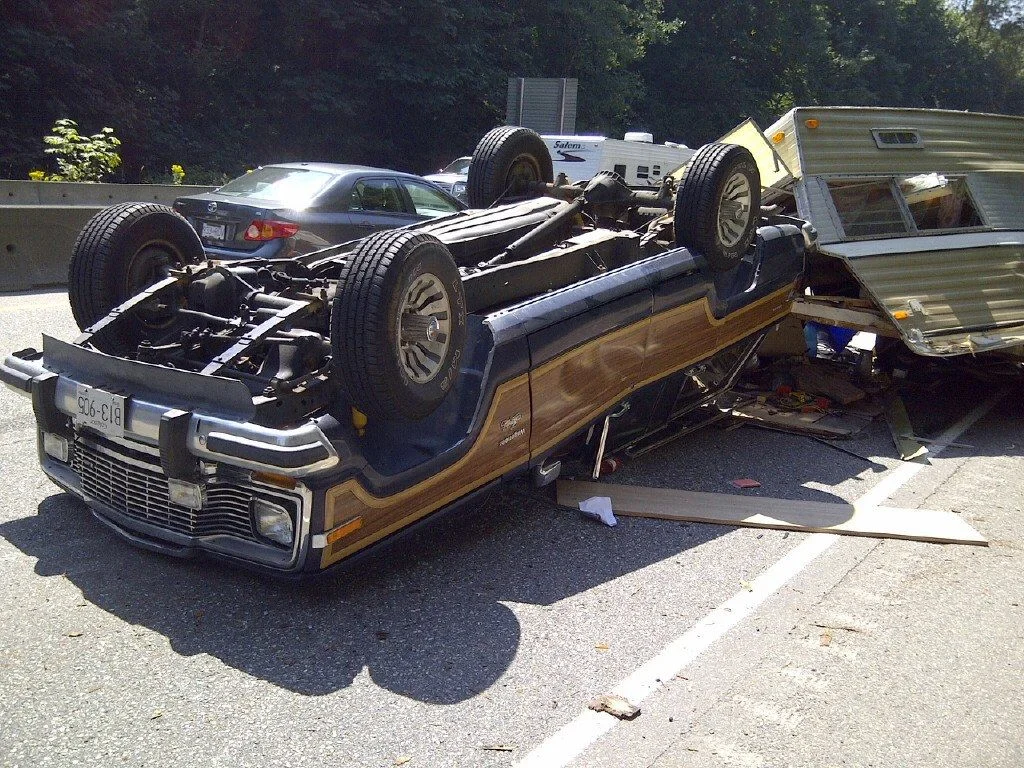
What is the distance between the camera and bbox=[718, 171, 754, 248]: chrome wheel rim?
590cm

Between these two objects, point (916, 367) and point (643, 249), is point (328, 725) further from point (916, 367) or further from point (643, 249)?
point (916, 367)

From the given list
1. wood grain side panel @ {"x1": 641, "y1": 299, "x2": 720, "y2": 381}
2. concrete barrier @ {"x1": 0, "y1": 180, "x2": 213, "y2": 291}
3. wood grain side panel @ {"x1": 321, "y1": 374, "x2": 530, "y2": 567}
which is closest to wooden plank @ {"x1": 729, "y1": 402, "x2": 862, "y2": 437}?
wood grain side panel @ {"x1": 641, "y1": 299, "x2": 720, "y2": 381}

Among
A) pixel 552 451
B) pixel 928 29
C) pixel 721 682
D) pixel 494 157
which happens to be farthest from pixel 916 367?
pixel 928 29

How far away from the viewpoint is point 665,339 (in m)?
5.49

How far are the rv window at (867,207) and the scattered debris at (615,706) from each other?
16.6 ft

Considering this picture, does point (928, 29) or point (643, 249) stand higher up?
point (928, 29)

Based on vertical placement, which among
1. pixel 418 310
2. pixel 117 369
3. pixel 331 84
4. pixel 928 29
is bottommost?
pixel 117 369

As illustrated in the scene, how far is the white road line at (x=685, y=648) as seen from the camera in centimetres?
317

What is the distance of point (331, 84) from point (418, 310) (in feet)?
75.5

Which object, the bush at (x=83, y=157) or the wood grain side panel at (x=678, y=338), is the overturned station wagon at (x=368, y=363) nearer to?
the wood grain side panel at (x=678, y=338)

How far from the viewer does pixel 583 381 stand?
4.94 metres

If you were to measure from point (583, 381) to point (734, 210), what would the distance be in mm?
1812

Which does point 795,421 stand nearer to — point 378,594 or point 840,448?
point 840,448

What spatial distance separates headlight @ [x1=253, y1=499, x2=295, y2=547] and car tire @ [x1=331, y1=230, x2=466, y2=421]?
1.68 ft
